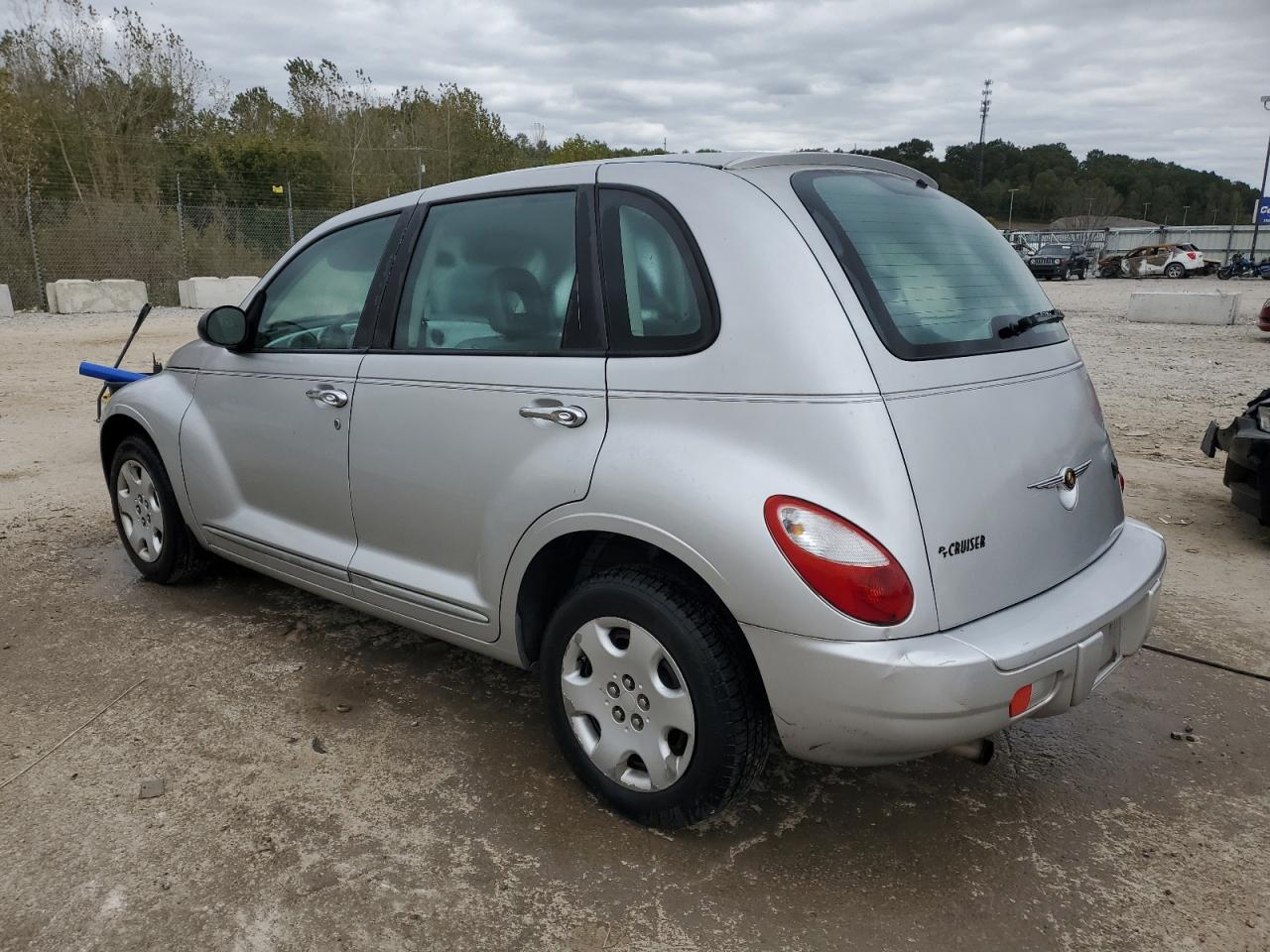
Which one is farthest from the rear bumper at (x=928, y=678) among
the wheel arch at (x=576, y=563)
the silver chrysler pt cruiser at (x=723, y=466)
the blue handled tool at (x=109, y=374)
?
the blue handled tool at (x=109, y=374)

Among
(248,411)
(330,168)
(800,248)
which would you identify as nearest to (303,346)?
(248,411)

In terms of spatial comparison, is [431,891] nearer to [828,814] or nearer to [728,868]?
[728,868]

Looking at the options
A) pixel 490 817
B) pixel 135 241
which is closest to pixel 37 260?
pixel 135 241

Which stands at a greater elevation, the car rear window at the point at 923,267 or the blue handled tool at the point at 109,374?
the car rear window at the point at 923,267

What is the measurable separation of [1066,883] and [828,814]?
627 millimetres

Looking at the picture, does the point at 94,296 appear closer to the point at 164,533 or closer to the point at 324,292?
the point at 164,533

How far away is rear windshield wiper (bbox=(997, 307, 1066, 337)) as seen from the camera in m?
2.61

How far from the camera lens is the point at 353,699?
3.35m

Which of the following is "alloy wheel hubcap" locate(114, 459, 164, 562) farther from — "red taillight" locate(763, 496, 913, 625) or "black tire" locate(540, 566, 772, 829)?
"red taillight" locate(763, 496, 913, 625)

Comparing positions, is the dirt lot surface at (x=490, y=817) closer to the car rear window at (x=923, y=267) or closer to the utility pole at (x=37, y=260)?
the car rear window at (x=923, y=267)

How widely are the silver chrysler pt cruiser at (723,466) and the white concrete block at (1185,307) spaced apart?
17159 millimetres

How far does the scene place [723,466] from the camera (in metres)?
2.24

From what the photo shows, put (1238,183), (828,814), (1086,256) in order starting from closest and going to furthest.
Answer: (828,814), (1086,256), (1238,183)

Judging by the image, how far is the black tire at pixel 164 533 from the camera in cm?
411
